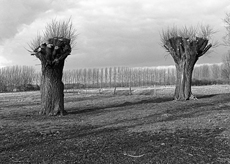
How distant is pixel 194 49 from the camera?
15008 mm

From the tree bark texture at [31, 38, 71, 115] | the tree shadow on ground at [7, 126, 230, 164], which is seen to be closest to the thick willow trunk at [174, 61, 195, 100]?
the tree bark texture at [31, 38, 71, 115]

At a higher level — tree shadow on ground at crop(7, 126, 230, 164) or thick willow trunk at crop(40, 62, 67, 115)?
thick willow trunk at crop(40, 62, 67, 115)

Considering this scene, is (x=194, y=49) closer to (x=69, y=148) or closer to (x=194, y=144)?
(x=194, y=144)

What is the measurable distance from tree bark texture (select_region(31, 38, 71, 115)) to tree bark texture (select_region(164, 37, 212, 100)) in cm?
706

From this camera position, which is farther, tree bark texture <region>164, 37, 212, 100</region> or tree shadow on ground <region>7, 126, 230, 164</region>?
tree bark texture <region>164, 37, 212, 100</region>

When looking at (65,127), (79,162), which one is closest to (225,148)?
(79,162)

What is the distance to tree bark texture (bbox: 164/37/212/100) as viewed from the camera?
15023mm

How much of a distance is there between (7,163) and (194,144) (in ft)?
13.5

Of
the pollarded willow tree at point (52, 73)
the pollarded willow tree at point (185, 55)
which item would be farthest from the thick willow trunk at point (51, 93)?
the pollarded willow tree at point (185, 55)

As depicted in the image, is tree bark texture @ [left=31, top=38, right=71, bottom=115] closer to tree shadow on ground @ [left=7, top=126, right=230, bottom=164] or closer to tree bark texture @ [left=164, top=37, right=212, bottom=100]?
tree shadow on ground @ [left=7, top=126, right=230, bottom=164]

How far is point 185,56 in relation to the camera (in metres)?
15.2

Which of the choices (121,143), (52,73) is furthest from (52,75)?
(121,143)

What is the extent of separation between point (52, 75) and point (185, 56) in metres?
8.38

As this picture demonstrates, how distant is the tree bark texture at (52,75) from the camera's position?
39.0 ft
